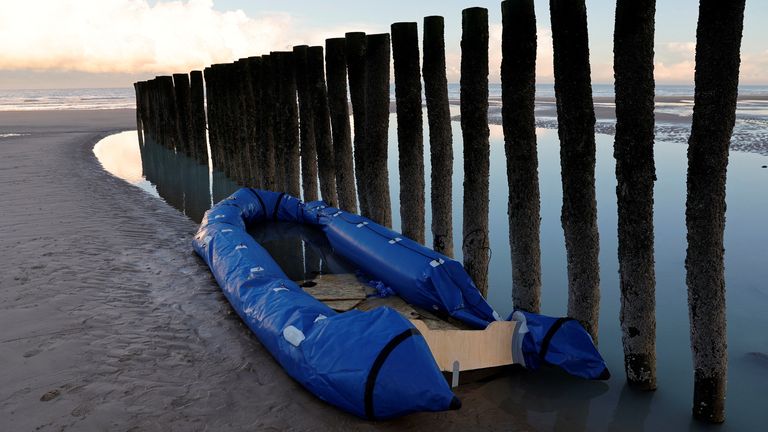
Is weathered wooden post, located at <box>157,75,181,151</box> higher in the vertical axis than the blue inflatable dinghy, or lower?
higher

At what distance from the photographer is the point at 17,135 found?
23.9 meters

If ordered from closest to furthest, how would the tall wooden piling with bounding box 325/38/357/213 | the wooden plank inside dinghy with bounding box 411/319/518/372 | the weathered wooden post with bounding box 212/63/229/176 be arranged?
the wooden plank inside dinghy with bounding box 411/319/518/372
the tall wooden piling with bounding box 325/38/357/213
the weathered wooden post with bounding box 212/63/229/176

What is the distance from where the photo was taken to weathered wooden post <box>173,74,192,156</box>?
1466 cm

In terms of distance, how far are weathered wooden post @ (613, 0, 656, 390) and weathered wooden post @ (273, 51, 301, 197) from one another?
586 cm

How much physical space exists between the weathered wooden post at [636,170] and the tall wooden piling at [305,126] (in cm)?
505

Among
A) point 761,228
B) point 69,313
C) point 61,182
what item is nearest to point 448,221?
point 69,313

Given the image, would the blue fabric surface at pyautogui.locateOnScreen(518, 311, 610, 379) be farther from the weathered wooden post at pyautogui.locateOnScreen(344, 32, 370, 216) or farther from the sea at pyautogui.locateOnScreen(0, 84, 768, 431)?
the weathered wooden post at pyautogui.locateOnScreen(344, 32, 370, 216)

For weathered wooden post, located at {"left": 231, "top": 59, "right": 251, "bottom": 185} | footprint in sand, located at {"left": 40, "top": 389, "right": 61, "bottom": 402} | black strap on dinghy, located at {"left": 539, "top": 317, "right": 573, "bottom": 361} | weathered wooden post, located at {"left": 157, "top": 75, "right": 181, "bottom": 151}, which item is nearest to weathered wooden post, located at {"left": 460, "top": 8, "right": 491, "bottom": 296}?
black strap on dinghy, located at {"left": 539, "top": 317, "right": 573, "bottom": 361}

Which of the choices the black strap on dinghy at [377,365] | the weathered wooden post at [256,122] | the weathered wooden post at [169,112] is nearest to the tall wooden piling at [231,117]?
the weathered wooden post at [256,122]

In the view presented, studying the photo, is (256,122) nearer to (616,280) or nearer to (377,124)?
(377,124)

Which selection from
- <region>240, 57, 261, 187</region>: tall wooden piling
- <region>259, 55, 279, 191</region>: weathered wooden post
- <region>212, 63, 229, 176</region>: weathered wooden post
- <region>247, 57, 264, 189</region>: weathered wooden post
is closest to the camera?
<region>259, 55, 279, 191</region>: weathered wooden post

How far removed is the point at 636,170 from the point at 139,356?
12.7 feet

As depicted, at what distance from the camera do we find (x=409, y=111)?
19.2 ft

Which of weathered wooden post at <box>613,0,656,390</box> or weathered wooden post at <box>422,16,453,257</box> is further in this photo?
weathered wooden post at <box>422,16,453,257</box>
